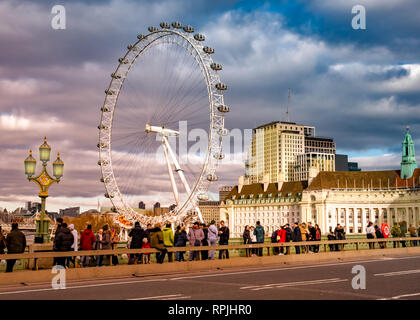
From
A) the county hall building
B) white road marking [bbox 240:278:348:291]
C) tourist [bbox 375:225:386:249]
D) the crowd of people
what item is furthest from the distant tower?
white road marking [bbox 240:278:348:291]

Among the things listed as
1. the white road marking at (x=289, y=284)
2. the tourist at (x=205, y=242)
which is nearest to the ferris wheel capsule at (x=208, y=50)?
the tourist at (x=205, y=242)

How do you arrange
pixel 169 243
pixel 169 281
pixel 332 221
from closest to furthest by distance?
pixel 169 281, pixel 169 243, pixel 332 221

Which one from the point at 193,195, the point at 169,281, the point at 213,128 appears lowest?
the point at 169,281

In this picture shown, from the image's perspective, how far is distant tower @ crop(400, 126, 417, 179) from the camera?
625 ft

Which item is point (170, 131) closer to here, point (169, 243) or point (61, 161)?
point (61, 161)

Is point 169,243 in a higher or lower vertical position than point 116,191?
lower

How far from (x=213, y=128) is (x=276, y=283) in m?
39.2

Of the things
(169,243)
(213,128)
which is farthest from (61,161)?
(213,128)

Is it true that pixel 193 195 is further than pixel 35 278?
Yes

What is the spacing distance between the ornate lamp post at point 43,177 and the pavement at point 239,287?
367 inches

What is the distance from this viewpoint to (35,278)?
816 inches

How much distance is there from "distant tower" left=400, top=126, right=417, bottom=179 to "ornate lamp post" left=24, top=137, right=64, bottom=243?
174281 mm

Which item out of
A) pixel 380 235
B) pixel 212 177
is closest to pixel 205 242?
pixel 380 235
